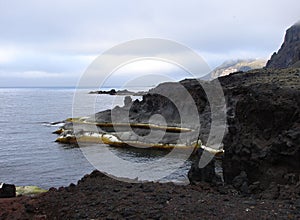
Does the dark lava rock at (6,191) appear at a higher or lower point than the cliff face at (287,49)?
lower

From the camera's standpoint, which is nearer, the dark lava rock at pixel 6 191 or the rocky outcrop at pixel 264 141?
the rocky outcrop at pixel 264 141

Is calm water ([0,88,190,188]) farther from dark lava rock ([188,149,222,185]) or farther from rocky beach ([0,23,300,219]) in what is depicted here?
rocky beach ([0,23,300,219])

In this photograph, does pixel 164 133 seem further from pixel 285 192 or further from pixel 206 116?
pixel 285 192

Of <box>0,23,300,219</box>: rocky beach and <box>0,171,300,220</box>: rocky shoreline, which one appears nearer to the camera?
<box>0,171,300,220</box>: rocky shoreline

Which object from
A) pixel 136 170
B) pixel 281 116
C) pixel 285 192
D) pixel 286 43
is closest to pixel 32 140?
pixel 136 170

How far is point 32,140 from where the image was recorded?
51625 mm

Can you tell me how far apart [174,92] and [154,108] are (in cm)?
436

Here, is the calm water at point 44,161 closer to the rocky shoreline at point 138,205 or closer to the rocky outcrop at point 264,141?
the rocky outcrop at point 264,141

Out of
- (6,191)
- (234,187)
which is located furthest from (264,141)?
(6,191)

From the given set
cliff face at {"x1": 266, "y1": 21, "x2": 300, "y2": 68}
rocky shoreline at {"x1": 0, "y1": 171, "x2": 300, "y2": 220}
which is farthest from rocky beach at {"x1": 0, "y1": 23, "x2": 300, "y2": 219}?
cliff face at {"x1": 266, "y1": 21, "x2": 300, "y2": 68}

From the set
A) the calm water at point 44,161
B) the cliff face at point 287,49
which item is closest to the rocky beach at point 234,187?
the calm water at point 44,161

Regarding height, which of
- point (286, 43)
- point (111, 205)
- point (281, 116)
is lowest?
point (111, 205)

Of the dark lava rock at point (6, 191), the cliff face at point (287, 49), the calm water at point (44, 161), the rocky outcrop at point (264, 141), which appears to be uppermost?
the cliff face at point (287, 49)

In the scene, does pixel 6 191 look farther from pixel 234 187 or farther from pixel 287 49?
pixel 287 49
